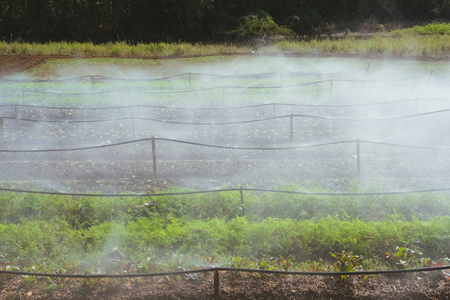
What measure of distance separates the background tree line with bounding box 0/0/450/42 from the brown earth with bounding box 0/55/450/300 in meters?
27.1

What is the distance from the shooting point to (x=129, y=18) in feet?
114

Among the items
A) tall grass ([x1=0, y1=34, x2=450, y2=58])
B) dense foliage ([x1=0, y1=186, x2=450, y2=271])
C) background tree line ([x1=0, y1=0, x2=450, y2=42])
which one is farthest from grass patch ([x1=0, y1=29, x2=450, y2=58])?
dense foliage ([x1=0, y1=186, x2=450, y2=271])

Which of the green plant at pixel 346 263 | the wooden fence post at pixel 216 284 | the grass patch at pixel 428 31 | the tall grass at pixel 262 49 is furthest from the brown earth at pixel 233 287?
the grass patch at pixel 428 31

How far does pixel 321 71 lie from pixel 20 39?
19.1 meters

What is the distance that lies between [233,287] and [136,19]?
31.2 metres

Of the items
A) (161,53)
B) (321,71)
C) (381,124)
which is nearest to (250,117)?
(381,124)

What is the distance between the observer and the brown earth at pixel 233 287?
5.73 m

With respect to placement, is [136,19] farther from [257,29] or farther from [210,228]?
[210,228]

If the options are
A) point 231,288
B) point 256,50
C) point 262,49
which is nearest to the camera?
point 231,288

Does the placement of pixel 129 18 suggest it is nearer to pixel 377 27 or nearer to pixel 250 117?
pixel 377 27

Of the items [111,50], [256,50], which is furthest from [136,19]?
[256,50]

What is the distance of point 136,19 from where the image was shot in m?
34.8

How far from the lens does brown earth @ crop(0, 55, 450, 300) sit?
5734 millimetres

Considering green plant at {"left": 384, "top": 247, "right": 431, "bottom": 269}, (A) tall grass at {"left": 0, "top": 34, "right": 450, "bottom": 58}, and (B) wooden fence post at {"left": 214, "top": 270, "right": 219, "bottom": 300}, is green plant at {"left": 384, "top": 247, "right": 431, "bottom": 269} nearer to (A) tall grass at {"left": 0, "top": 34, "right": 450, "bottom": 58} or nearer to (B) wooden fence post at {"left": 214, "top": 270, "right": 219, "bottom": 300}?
(B) wooden fence post at {"left": 214, "top": 270, "right": 219, "bottom": 300}
